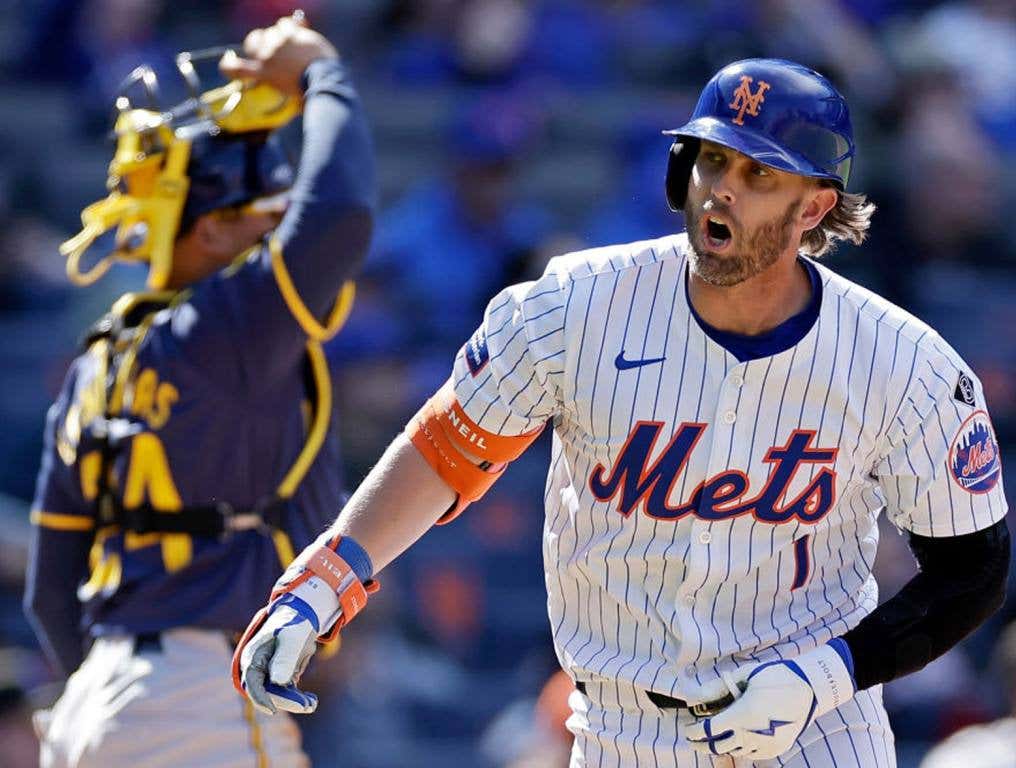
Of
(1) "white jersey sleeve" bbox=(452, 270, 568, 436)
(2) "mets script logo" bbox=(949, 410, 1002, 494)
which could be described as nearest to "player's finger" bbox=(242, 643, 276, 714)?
(1) "white jersey sleeve" bbox=(452, 270, 568, 436)

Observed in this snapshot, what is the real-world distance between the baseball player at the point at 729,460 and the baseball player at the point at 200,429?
0.92m

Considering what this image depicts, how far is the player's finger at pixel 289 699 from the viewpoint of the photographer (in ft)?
10.3

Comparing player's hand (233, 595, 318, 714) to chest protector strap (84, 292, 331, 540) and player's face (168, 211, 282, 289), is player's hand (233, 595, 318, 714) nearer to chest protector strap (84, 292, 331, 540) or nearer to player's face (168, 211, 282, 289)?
chest protector strap (84, 292, 331, 540)

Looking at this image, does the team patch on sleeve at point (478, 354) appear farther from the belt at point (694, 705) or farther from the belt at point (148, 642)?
the belt at point (148, 642)

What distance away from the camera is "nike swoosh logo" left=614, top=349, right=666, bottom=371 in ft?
11.0

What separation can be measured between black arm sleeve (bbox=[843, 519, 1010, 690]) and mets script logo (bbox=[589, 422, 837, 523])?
218 mm

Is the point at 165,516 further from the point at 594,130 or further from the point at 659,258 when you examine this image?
the point at 594,130

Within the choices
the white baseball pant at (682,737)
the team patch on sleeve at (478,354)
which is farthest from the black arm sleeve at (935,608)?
the team patch on sleeve at (478,354)

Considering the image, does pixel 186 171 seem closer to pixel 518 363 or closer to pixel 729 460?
pixel 518 363

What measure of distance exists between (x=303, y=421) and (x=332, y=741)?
2.39 meters

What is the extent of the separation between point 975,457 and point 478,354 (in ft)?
3.05

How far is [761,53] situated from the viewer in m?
8.69

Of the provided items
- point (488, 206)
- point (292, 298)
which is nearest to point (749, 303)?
point (292, 298)

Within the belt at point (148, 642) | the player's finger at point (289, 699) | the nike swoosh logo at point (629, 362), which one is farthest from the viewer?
the belt at point (148, 642)
